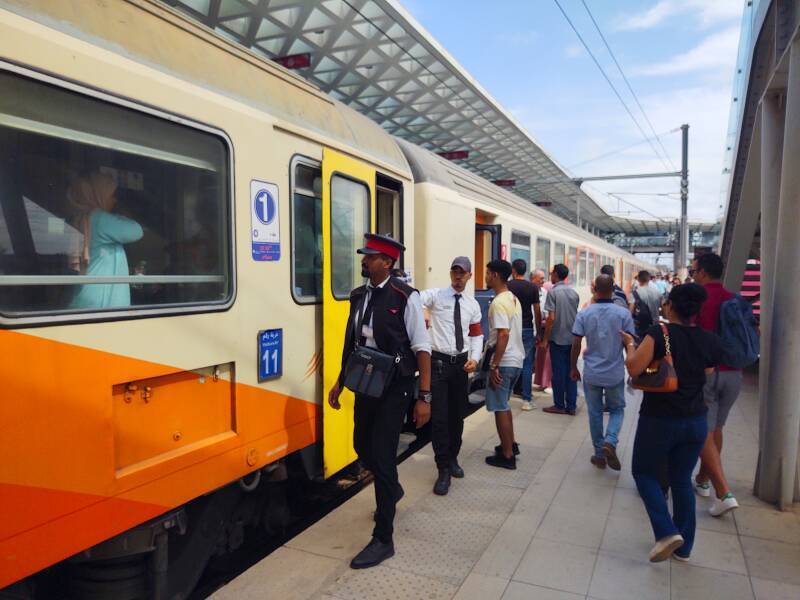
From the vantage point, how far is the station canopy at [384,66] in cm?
1303

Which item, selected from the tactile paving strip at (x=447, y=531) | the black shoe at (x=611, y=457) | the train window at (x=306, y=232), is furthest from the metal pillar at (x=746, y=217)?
the tactile paving strip at (x=447, y=531)

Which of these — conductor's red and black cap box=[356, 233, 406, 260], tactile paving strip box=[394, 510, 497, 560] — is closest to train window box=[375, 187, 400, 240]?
conductor's red and black cap box=[356, 233, 406, 260]

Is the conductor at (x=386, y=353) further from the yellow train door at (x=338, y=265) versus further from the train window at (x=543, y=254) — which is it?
the train window at (x=543, y=254)

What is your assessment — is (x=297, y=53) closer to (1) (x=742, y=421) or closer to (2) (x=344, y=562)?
(1) (x=742, y=421)

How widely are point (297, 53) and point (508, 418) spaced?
1347 cm

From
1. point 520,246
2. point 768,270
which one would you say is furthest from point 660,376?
point 520,246

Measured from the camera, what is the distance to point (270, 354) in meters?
3.38

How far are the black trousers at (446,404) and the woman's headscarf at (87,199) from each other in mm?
2651

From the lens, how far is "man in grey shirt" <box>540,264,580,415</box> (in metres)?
6.93

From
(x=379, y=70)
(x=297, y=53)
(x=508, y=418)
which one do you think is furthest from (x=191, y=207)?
(x=379, y=70)

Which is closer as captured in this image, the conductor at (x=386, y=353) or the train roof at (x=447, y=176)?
the conductor at (x=386, y=353)

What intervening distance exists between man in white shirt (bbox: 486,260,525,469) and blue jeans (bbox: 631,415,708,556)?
1571mm

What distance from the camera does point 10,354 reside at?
80.1 inches

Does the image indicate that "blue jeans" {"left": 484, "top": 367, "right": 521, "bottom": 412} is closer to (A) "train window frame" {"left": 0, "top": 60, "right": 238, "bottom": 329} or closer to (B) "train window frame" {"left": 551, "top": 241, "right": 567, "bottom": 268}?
(A) "train window frame" {"left": 0, "top": 60, "right": 238, "bottom": 329}
